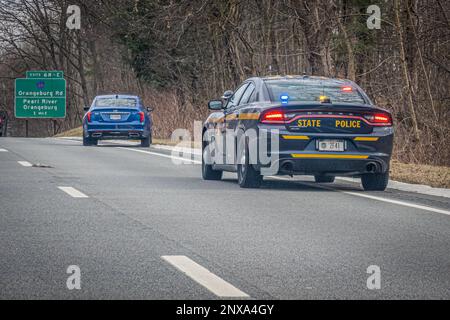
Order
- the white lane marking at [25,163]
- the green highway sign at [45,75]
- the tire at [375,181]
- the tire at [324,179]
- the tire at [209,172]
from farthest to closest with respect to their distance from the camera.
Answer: the green highway sign at [45,75] → the white lane marking at [25,163] → the tire at [324,179] → the tire at [209,172] → the tire at [375,181]

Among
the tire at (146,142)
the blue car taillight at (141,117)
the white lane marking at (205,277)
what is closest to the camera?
the white lane marking at (205,277)

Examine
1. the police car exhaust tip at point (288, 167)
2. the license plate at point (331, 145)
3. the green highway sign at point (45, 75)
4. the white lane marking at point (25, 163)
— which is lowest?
the white lane marking at point (25, 163)

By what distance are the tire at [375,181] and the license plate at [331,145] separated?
0.83 meters

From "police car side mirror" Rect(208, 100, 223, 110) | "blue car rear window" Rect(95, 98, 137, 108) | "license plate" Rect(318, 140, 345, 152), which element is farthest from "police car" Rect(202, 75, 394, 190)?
"blue car rear window" Rect(95, 98, 137, 108)

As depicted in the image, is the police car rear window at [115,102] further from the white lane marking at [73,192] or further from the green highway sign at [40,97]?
the green highway sign at [40,97]

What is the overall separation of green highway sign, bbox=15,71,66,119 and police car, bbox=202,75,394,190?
Answer: 142 ft

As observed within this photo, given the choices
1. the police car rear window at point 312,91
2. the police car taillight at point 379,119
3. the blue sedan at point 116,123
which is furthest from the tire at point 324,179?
the blue sedan at point 116,123

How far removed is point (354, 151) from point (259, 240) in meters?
5.50

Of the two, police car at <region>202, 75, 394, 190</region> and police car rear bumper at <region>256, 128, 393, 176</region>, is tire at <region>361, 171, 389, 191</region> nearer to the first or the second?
police car at <region>202, 75, 394, 190</region>

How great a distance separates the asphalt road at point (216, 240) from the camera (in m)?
7.60

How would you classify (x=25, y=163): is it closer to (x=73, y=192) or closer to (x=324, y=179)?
(x=324, y=179)

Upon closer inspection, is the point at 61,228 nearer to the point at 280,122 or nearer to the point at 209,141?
the point at 280,122
